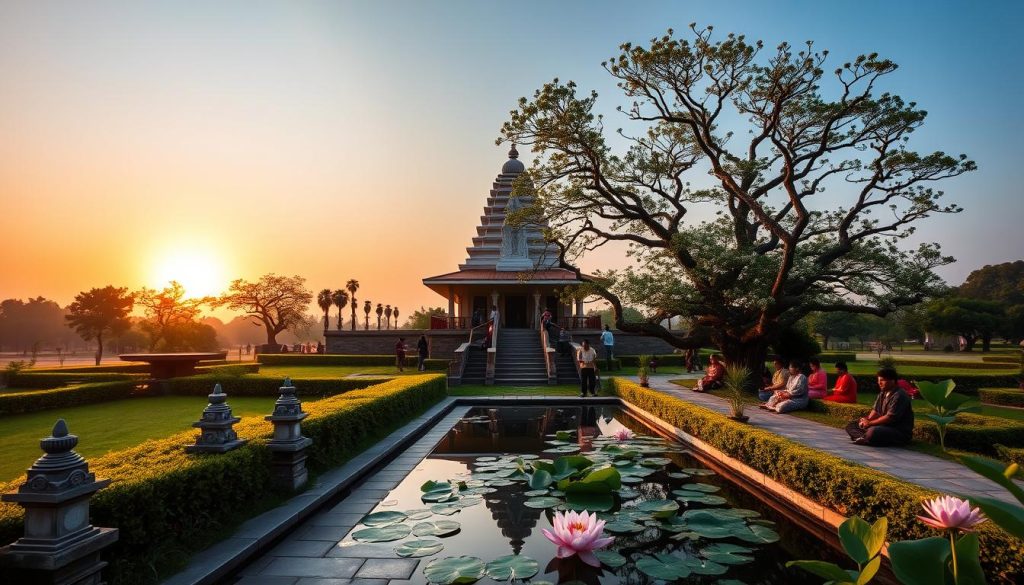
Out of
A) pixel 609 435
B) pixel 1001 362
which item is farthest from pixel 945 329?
pixel 609 435

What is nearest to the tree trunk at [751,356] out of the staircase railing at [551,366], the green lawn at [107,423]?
the staircase railing at [551,366]

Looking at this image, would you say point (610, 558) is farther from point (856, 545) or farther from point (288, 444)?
point (288, 444)

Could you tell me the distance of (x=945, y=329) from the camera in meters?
46.1

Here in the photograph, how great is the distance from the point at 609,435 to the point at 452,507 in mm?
4988

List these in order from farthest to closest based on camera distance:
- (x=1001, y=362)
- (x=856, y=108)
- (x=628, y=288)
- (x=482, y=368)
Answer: (x=1001, y=362) → (x=482, y=368) → (x=628, y=288) → (x=856, y=108)

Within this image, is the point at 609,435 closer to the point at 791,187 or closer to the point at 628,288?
the point at 628,288

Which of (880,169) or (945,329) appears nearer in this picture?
(880,169)

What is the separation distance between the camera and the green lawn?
825 cm

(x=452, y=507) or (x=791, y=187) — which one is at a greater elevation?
(x=791, y=187)

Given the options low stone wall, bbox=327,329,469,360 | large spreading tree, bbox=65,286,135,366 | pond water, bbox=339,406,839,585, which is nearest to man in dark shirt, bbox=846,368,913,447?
pond water, bbox=339,406,839,585

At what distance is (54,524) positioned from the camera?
10.7 feet

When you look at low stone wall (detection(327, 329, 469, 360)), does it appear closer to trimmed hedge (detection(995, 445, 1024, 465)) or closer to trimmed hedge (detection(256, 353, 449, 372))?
trimmed hedge (detection(256, 353, 449, 372))

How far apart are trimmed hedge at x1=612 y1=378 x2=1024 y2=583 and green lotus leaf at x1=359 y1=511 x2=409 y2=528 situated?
424 cm

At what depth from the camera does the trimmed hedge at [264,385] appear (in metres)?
16.0
